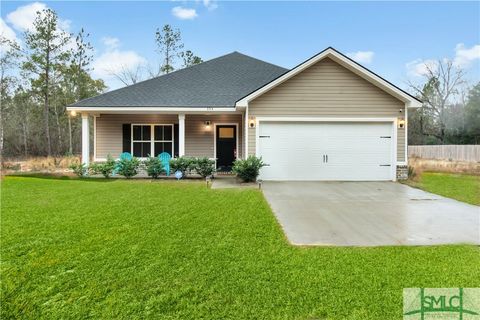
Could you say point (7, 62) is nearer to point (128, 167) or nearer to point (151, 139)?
point (151, 139)

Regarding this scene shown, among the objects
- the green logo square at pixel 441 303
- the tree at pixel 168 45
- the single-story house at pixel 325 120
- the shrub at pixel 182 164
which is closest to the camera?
the green logo square at pixel 441 303

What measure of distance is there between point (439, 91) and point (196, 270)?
37.9 metres

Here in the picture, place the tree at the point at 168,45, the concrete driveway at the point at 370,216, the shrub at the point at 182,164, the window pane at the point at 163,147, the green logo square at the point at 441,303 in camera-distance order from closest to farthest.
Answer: the green logo square at the point at 441,303
the concrete driveway at the point at 370,216
the shrub at the point at 182,164
the window pane at the point at 163,147
the tree at the point at 168,45

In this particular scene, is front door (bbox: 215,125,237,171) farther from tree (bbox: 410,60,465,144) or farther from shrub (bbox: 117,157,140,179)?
tree (bbox: 410,60,465,144)

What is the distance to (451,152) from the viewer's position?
23.4 meters

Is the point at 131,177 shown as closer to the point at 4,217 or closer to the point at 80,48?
the point at 4,217

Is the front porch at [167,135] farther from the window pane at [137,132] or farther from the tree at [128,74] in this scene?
the tree at [128,74]

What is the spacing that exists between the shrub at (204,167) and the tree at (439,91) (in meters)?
30.2

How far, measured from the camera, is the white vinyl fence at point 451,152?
21234 mm

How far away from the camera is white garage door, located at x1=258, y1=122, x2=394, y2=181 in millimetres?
10656

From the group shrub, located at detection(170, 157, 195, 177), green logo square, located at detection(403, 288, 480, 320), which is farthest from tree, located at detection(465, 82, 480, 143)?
green logo square, located at detection(403, 288, 480, 320)

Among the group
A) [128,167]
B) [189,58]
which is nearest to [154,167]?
[128,167]

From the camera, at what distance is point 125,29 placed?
67.4 ft

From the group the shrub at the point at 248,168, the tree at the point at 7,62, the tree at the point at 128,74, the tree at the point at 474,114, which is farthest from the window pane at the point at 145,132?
the tree at the point at 474,114
